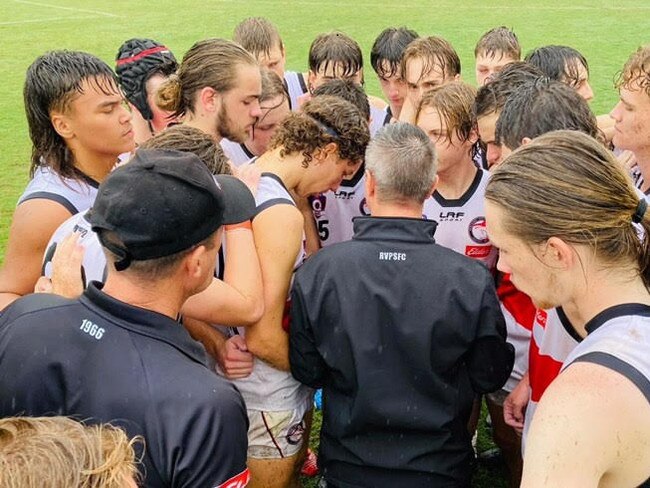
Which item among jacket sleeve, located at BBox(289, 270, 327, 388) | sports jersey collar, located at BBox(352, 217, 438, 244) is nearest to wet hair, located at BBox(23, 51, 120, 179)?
jacket sleeve, located at BBox(289, 270, 327, 388)

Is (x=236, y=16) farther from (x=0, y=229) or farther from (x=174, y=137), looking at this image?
(x=174, y=137)

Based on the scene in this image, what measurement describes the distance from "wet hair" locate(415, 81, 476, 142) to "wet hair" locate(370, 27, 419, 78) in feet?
7.17

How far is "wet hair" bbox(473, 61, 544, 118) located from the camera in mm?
4215

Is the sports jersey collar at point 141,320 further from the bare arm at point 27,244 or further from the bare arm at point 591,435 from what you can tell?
the bare arm at point 27,244

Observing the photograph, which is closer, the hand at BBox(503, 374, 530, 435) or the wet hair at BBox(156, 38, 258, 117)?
the hand at BBox(503, 374, 530, 435)

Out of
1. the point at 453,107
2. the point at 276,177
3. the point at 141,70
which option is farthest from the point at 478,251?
the point at 141,70

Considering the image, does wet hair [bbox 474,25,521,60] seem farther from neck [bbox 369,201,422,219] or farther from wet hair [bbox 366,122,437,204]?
neck [bbox 369,201,422,219]

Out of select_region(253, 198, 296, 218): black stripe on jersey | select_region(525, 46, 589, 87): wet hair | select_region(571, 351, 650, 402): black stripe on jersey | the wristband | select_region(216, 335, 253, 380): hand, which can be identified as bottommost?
select_region(216, 335, 253, 380): hand

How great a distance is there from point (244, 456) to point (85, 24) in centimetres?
2169

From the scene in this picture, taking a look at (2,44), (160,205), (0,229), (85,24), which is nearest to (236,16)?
(85,24)

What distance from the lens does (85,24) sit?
21562 mm

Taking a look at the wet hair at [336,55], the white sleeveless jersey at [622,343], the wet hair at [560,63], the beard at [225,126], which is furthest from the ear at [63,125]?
the wet hair at [560,63]

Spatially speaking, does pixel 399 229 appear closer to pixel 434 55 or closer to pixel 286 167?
pixel 286 167

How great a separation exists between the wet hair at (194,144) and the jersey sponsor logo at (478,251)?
1632 millimetres
